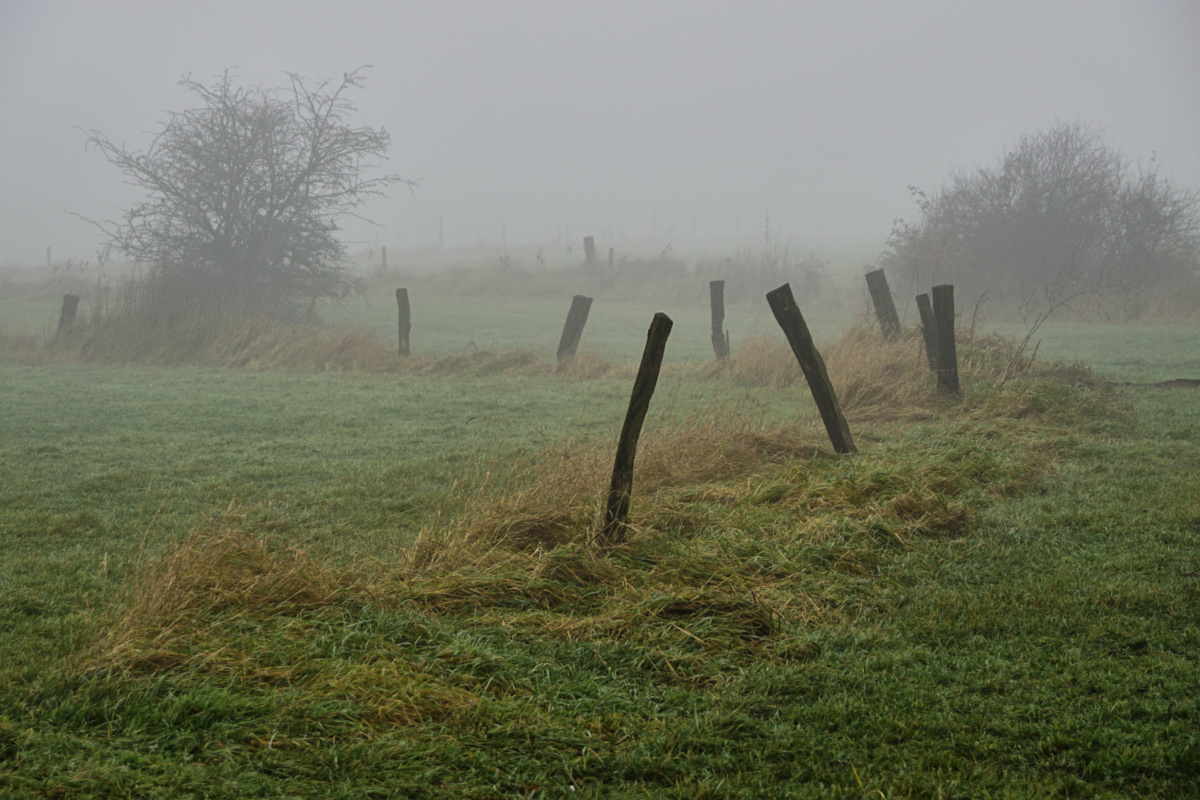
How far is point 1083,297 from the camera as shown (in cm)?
2361

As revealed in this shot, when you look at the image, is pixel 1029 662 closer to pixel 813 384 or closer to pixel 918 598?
pixel 918 598

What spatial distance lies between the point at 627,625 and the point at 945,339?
23.0 ft

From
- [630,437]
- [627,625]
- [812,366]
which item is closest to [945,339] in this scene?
[812,366]

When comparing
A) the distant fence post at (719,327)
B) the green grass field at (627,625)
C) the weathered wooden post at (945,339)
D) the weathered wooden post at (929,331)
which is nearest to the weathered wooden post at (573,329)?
the distant fence post at (719,327)

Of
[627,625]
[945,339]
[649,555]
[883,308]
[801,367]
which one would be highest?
[883,308]

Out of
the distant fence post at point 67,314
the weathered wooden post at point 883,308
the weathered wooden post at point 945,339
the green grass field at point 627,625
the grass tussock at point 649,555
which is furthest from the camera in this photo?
the distant fence post at point 67,314

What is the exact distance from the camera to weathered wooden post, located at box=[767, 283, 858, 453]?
6879mm

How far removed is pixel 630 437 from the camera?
176 inches

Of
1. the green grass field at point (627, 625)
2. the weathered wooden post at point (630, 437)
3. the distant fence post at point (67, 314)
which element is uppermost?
the distant fence post at point (67, 314)

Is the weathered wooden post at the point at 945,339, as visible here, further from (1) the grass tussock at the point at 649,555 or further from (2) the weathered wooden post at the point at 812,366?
(2) the weathered wooden post at the point at 812,366

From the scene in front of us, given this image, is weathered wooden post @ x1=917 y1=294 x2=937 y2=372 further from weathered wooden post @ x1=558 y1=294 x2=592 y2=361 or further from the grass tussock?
weathered wooden post @ x1=558 y1=294 x2=592 y2=361

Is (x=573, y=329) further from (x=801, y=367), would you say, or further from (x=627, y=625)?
(x=627, y=625)

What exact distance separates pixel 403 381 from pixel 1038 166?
22.8 metres

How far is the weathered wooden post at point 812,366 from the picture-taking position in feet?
22.6
